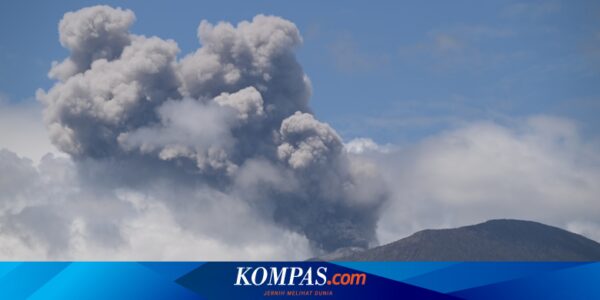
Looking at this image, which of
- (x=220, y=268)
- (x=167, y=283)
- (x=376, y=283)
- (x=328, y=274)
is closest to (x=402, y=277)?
(x=376, y=283)

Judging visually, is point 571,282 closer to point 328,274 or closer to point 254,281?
point 328,274

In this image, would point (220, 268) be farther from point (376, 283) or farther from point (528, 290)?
point (528, 290)

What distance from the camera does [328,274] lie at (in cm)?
3556

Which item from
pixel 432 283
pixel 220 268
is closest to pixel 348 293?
pixel 432 283

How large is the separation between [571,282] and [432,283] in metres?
6.20

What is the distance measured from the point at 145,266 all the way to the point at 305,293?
739cm

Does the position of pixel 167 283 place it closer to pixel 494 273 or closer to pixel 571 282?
pixel 494 273

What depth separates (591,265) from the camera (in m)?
34.3

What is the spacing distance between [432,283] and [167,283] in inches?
468

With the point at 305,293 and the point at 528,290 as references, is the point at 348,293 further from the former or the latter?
the point at 528,290

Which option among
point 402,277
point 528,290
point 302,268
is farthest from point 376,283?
point 528,290

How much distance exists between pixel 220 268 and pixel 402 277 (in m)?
8.29

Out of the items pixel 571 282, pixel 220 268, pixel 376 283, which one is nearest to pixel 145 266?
pixel 220 268

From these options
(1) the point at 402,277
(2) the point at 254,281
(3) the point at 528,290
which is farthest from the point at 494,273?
(2) the point at 254,281
